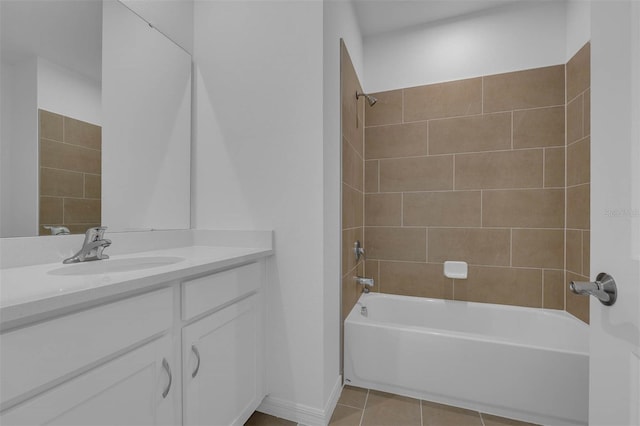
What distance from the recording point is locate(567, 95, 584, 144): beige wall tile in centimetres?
181

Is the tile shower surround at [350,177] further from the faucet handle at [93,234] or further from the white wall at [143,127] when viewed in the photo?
the faucet handle at [93,234]


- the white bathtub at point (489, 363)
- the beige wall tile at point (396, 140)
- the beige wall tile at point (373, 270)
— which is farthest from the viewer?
the beige wall tile at point (373, 270)

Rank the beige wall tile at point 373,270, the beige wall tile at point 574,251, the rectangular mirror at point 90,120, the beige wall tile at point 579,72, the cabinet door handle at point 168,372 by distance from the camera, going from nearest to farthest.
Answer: the cabinet door handle at point 168,372 → the rectangular mirror at point 90,120 → the beige wall tile at point 579,72 → the beige wall tile at point 574,251 → the beige wall tile at point 373,270

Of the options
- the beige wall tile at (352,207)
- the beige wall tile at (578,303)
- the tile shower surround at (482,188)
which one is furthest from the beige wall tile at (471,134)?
the beige wall tile at (578,303)

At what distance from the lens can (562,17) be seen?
Answer: 6.56 ft

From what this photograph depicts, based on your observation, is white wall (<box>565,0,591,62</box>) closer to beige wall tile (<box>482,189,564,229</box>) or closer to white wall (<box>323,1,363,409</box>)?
beige wall tile (<box>482,189,564,229</box>)

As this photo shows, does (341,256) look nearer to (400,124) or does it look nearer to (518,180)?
(400,124)

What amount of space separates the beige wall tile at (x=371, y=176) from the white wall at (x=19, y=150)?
79.8 inches

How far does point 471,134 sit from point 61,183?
2.47 meters

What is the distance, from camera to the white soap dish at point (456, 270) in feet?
7.06

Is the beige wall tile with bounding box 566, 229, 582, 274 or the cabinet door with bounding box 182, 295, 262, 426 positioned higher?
the beige wall tile with bounding box 566, 229, 582, 274

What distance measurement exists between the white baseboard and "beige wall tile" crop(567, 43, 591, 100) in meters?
2.37

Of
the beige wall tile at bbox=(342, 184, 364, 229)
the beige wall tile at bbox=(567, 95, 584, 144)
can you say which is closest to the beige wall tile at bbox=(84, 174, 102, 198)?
the beige wall tile at bbox=(342, 184, 364, 229)

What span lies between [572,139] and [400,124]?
113cm
